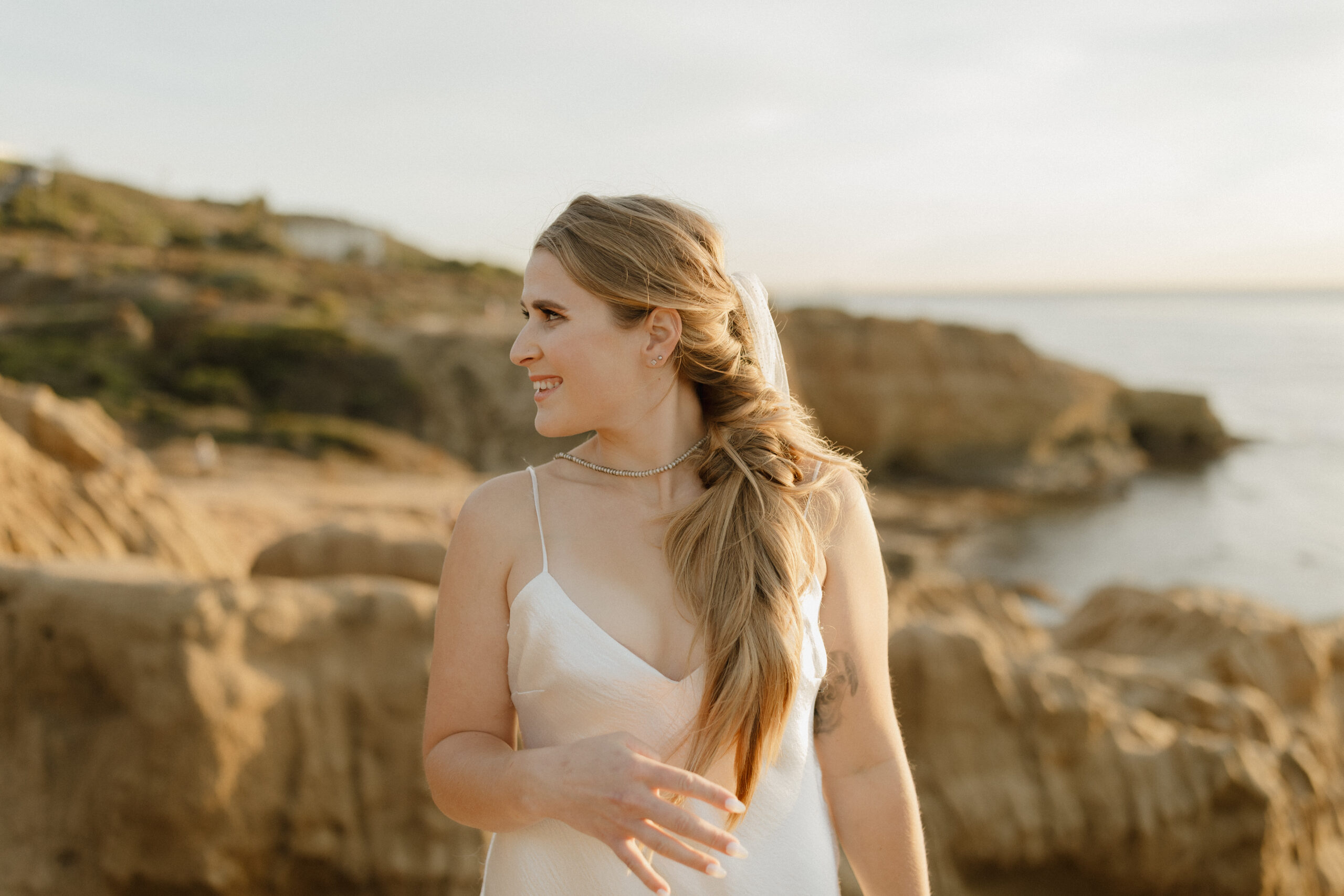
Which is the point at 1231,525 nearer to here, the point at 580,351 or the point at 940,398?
the point at 940,398

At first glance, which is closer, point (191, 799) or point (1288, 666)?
point (191, 799)

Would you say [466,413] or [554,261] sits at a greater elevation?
[554,261]

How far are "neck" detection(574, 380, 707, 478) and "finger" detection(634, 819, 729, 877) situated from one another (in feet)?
2.17

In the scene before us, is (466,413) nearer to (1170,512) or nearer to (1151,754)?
(1170,512)

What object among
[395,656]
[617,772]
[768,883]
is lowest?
[395,656]

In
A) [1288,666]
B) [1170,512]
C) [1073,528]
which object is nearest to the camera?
[1288,666]

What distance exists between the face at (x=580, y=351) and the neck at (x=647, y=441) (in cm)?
4

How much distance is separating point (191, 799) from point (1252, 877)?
13.7 ft

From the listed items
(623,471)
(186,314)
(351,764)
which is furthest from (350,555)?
(186,314)

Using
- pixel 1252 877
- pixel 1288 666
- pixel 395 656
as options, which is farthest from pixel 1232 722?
pixel 395 656

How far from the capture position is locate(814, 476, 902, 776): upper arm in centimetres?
168

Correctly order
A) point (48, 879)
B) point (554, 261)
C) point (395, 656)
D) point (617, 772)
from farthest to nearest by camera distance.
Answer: point (395, 656) → point (48, 879) → point (554, 261) → point (617, 772)

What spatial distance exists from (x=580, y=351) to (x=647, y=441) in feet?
0.77

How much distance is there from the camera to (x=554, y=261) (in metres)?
1.59
